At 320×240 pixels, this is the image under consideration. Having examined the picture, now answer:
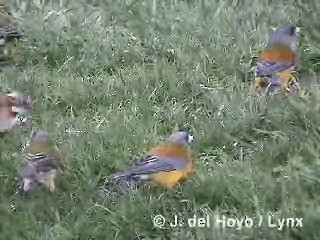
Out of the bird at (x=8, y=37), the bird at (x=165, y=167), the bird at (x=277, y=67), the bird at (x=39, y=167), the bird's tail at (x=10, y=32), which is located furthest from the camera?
the bird's tail at (x=10, y=32)

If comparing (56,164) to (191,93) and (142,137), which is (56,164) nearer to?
(142,137)

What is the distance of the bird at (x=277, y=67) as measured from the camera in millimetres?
4320

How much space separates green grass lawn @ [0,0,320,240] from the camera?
3457mm

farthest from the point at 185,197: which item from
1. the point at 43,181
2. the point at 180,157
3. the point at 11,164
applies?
the point at 11,164

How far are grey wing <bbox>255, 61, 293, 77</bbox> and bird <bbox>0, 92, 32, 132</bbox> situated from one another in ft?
4.67

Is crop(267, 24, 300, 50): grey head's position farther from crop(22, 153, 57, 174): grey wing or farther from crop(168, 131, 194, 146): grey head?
crop(22, 153, 57, 174): grey wing

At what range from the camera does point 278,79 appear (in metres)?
4.31

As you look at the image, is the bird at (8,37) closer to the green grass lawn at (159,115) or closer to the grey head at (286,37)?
the green grass lawn at (159,115)

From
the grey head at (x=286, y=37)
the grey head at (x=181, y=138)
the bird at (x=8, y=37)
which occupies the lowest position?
the bird at (x=8, y=37)

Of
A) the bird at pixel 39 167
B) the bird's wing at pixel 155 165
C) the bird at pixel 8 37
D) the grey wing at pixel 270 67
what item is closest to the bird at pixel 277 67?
the grey wing at pixel 270 67

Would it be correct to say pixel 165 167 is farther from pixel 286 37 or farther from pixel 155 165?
pixel 286 37

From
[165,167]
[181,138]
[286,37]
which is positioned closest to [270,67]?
[286,37]

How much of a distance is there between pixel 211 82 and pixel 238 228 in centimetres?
184

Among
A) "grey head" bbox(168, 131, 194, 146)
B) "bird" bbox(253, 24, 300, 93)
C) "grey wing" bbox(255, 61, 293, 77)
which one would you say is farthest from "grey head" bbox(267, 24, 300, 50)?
"grey head" bbox(168, 131, 194, 146)
